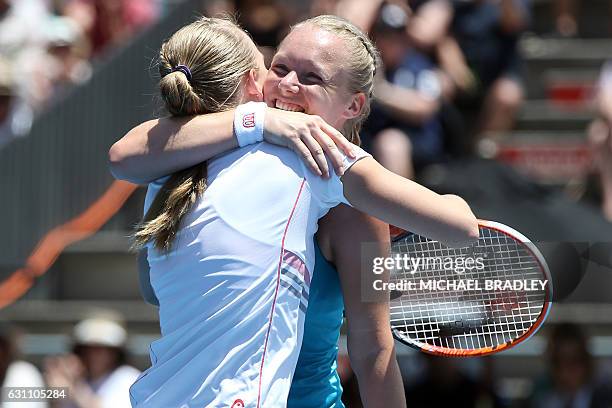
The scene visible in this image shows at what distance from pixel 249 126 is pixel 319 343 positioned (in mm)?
554

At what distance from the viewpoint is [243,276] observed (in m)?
2.35

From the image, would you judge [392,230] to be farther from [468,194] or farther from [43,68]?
[43,68]

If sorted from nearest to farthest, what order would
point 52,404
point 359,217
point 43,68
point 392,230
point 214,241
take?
1. point 214,241
2. point 359,217
3. point 392,230
4. point 52,404
5. point 43,68

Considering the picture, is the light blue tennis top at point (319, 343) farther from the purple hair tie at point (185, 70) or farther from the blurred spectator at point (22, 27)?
the blurred spectator at point (22, 27)

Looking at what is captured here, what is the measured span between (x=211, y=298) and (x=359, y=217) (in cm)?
39

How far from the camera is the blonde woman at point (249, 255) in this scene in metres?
2.35

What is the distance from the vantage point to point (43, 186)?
23.3ft

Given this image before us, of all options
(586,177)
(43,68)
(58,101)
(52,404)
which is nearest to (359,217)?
(52,404)

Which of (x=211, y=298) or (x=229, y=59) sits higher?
(x=229, y=59)

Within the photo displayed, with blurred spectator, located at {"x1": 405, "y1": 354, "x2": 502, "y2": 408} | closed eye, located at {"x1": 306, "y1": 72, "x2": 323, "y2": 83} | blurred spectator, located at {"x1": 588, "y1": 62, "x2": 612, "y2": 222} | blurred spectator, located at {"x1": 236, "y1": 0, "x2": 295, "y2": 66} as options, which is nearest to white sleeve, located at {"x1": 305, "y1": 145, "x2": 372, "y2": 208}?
closed eye, located at {"x1": 306, "y1": 72, "x2": 323, "y2": 83}

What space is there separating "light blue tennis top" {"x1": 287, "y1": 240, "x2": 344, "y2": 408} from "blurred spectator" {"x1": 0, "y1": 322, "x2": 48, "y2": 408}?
3.12 m

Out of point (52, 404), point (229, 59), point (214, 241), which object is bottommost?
point (52, 404)

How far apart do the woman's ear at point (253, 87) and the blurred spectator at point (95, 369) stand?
3412 millimetres

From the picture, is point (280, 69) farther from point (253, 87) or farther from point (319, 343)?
point (319, 343)
